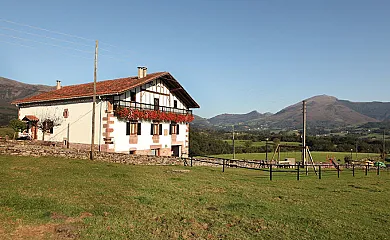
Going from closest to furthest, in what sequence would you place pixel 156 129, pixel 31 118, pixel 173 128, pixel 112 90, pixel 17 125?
pixel 112 90, pixel 156 129, pixel 17 125, pixel 31 118, pixel 173 128

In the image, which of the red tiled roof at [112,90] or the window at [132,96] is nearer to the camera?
the red tiled roof at [112,90]

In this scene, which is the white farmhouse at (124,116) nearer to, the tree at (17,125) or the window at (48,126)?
the window at (48,126)

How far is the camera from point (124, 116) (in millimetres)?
25484

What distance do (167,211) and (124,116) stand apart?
689 inches

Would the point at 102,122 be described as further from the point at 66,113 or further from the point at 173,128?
the point at 173,128

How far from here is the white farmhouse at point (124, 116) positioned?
83.5 feet

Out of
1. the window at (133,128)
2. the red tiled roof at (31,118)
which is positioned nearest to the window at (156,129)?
the window at (133,128)

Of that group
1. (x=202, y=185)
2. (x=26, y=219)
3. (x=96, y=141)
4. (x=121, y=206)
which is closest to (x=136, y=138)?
(x=96, y=141)

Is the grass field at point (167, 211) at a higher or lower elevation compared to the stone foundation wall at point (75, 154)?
lower

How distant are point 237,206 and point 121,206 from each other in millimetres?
4010

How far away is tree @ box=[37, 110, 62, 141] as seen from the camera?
29.2 m

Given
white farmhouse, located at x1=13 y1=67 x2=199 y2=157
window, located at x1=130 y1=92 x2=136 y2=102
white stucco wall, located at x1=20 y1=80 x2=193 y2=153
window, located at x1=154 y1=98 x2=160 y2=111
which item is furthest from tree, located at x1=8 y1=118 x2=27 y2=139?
window, located at x1=154 y1=98 x2=160 y2=111

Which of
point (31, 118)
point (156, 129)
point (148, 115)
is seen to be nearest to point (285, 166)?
point (156, 129)

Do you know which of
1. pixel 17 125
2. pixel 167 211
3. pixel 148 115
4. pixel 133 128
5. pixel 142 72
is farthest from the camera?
pixel 142 72
